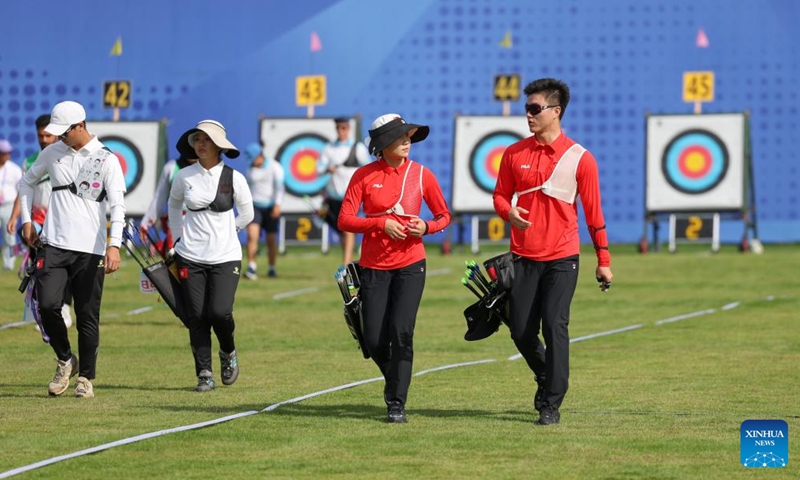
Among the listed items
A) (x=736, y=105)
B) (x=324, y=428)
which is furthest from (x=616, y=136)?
(x=324, y=428)

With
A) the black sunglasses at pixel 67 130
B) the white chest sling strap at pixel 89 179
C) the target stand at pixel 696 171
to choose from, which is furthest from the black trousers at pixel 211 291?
the target stand at pixel 696 171

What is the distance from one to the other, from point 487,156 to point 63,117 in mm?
18044

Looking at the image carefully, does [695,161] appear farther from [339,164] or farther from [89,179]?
[89,179]

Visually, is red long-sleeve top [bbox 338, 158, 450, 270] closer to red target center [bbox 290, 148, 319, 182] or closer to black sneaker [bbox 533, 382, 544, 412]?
black sneaker [bbox 533, 382, 544, 412]

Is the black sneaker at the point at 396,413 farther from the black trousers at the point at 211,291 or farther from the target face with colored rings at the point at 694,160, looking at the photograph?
the target face with colored rings at the point at 694,160

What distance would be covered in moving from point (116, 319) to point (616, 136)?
14.5 metres

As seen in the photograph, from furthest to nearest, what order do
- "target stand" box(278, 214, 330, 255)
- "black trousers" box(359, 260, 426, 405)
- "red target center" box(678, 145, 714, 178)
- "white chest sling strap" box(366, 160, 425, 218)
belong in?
"target stand" box(278, 214, 330, 255) → "red target center" box(678, 145, 714, 178) → "white chest sling strap" box(366, 160, 425, 218) → "black trousers" box(359, 260, 426, 405)

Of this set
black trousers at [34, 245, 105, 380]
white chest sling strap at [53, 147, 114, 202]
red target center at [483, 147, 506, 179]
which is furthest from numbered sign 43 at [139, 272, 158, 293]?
red target center at [483, 147, 506, 179]

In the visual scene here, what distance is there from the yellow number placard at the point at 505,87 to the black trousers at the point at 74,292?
1741cm

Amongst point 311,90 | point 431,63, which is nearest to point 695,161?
point 431,63

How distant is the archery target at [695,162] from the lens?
27.1m

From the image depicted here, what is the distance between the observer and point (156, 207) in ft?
39.0

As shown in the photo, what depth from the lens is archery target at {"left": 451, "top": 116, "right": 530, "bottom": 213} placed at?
89.8ft

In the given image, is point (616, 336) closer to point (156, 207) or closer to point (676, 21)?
point (156, 207)
